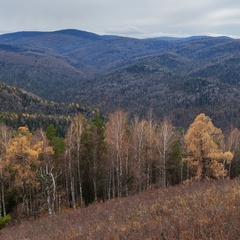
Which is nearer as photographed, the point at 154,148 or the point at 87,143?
the point at 87,143

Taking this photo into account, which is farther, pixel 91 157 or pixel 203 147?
pixel 91 157

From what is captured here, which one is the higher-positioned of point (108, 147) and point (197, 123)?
point (197, 123)

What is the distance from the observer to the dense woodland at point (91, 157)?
103 feet

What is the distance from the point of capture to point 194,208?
12547mm

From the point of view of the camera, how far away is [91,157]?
37.4 meters

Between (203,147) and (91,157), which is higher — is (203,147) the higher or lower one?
the higher one

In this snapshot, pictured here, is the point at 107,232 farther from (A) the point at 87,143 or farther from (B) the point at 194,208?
(A) the point at 87,143

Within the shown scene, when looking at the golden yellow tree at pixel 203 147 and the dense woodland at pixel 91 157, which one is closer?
the dense woodland at pixel 91 157

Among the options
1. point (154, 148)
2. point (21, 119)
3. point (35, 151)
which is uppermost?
point (35, 151)

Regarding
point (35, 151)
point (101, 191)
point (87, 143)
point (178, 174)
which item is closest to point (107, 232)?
point (35, 151)

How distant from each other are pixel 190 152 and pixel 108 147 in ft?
34.0

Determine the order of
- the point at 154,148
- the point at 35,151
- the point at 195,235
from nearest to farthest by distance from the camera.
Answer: the point at 195,235
the point at 35,151
the point at 154,148

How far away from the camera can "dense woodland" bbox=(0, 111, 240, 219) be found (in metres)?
31.2

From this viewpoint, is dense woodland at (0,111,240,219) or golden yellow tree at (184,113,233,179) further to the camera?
golden yellow tree at (184,113,233,179)
